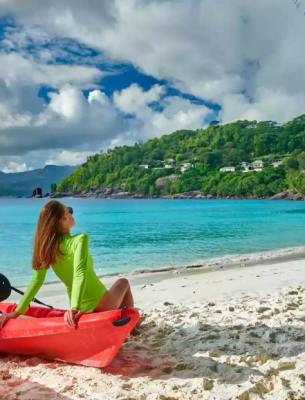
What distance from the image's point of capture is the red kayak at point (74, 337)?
11.2ft

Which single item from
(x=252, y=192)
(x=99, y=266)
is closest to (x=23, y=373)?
(x=99, y=266)

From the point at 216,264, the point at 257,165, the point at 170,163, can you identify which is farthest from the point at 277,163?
the point at 216,264

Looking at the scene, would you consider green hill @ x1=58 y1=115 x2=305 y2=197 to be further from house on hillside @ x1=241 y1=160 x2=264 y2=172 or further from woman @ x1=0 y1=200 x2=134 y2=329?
woman @ x1=0 y1=200 x2=134 y2=329

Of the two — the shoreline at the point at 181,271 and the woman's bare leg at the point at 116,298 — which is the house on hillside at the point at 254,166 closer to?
the shoreline at the point at 181,271

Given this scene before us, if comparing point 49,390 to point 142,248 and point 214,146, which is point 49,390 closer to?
point 142,248

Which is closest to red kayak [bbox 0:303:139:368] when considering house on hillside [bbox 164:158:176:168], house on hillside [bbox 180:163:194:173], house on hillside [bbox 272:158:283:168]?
house on hillside [bbox 272:158:283:168]

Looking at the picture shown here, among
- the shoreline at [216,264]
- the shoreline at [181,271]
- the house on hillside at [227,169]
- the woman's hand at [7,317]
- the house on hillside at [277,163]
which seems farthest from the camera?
the house on hillside at [227,169]

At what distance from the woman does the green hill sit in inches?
4505

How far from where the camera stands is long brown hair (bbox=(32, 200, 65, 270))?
145 inches

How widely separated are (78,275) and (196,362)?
142 cm

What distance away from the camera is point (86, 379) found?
347cm

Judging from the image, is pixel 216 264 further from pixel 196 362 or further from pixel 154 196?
pixel 154 196

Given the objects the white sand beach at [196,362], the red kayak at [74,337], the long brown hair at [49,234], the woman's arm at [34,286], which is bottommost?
the white sand beach at [196,362]

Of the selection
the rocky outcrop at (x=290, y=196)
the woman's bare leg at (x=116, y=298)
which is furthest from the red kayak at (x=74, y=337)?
the rocky outcrop at (x=290, y=196)
